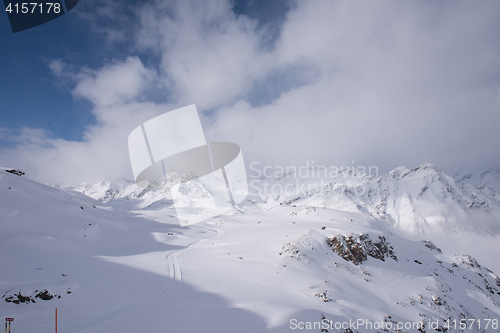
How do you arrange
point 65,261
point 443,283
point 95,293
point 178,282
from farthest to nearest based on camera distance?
point 443,283
point 65,261
point 178,282
point 95,293

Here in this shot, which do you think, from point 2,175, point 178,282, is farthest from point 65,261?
point 2,175

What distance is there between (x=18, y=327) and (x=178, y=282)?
8888 millimetres

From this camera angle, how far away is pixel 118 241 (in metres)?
32.1

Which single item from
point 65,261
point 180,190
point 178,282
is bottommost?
point 178,282

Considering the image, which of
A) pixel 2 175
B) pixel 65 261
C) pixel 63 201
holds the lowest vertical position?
pixel 65 261

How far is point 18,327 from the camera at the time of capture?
770cm

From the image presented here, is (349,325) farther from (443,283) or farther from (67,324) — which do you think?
(443,283)

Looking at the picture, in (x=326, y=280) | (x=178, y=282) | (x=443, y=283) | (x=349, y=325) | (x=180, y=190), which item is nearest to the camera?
(x=349, y=325)

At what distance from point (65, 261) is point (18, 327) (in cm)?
1099

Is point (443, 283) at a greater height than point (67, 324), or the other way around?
point (67, 324)

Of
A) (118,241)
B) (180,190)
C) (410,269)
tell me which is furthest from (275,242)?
(180,190)

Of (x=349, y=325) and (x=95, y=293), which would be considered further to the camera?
(x=349, y=325)

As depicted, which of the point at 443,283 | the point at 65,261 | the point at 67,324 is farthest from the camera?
the point at 443,283

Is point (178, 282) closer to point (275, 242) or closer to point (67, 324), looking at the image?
point (67, 324)
